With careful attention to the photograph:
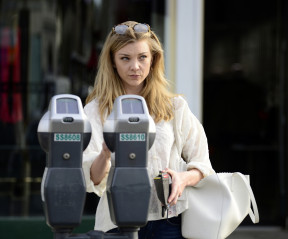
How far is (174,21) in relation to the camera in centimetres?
568

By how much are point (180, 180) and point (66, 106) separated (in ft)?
1.77

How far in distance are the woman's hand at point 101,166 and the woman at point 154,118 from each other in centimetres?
3

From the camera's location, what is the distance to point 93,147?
2660 mm

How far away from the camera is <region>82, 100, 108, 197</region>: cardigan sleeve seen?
259 cm

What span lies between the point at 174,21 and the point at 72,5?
1.20 meters

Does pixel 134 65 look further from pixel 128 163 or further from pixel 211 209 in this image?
pixel 211 209

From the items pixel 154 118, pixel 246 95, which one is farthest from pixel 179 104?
pixel 246 95

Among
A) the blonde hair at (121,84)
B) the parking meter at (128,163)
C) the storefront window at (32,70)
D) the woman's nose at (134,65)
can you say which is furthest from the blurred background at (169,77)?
the parking meter at (128,163)

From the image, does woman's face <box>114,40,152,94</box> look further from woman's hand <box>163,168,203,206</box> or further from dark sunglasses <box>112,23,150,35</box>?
woman's hand <box>163,168,203,206</box>

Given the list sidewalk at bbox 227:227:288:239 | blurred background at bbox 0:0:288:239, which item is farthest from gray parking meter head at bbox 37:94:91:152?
sidewalk at bbox 227:227:288:239

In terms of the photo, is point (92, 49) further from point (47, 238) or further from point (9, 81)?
point (47, 238)

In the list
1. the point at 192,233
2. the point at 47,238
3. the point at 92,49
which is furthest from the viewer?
the point at 92,49

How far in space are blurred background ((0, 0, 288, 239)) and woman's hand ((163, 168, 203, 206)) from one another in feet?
9.48

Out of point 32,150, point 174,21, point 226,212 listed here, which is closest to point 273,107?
point 174,21
